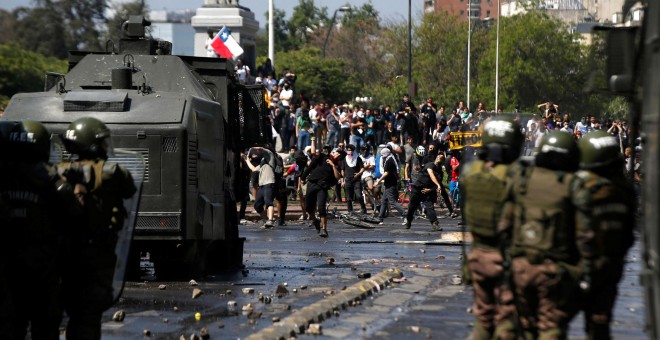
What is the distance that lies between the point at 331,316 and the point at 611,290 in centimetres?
446

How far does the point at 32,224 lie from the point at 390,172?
65.7ft

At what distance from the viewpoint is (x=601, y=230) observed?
358 inches

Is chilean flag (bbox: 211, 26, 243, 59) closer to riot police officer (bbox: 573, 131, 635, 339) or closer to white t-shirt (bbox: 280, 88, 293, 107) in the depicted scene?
white t-shirt (bbox: 280, 88, 293, 107)

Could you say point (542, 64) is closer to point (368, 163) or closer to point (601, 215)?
point (368, 163)

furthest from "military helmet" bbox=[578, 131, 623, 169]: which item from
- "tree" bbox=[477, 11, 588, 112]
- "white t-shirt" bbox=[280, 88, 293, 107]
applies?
"tree" bbox=[477, 11, 588, 112]

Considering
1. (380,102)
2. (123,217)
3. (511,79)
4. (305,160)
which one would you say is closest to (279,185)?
(305,160)

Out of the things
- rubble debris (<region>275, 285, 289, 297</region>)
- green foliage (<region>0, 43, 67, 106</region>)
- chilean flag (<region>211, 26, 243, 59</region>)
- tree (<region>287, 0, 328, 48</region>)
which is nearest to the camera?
rubble debris (<region>275, 285, 289, 297</region>)

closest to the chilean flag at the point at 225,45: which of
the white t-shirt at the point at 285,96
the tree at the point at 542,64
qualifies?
the white t-shirt at the point at 285,96

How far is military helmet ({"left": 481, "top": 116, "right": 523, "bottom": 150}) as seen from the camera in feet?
32.2

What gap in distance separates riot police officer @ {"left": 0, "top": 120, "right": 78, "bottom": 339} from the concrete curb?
2.23 meters

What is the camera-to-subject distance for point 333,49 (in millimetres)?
120688

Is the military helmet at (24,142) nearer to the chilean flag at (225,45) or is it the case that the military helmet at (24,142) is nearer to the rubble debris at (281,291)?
the rubble debris at (281,291)

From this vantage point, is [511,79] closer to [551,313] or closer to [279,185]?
[279,185]

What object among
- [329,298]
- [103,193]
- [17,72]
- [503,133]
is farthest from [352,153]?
[17,72]
